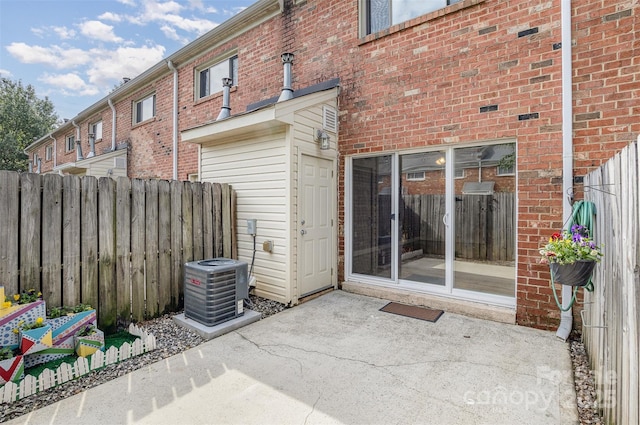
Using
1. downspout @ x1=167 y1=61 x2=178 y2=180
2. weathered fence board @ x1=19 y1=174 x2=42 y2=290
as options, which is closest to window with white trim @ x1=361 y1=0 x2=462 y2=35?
weathered fence board @ x1=19 y1=174 x2=42 y2=290

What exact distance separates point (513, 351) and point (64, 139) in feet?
63.0

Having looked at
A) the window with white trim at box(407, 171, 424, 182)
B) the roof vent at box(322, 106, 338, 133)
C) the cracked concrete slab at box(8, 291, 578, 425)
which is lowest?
the cracked concrete slab at box(8, 291, 578, 425)

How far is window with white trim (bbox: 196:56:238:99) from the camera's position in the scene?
738 centimetres

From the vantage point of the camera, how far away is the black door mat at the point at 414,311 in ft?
13.0

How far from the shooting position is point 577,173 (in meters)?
3.39

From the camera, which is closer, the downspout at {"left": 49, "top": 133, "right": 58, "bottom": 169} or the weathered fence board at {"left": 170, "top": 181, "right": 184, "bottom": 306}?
the weathered fence board at {"left": 170, "top": 181, "right": 184, "bottom": 306}

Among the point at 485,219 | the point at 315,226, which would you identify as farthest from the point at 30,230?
the point at 485,219

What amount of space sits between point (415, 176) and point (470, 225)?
1050mm

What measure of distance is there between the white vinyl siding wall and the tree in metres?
22.5

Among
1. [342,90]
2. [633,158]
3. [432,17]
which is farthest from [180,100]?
[633,158]

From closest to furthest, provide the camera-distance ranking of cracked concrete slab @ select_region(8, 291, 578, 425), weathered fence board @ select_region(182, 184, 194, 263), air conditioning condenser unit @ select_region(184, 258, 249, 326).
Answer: cracked concrete slab @ select_region(8, 291, 578, 425), air conditioning condenser unit @ select_region(184, 258, 249, 326), weathered fence board @ select_region(182, 184, 194, 263)

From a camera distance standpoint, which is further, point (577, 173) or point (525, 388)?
point (577, 173)

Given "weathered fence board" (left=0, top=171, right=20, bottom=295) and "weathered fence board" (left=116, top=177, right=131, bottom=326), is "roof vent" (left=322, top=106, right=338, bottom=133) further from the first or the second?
"weathered fence board" (left=0, top=171, right=20, bottom=295)

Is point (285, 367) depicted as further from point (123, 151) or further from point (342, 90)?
point (123, 151)
